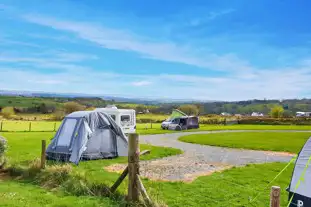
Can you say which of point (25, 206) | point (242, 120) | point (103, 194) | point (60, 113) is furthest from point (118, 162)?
point (242, 120)

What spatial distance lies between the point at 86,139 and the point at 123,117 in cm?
1324

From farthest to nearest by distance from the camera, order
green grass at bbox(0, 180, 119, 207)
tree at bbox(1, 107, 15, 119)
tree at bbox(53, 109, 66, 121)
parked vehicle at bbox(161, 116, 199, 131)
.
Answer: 1. tree at bbox(1, 107, 15, 119)
2. tree at bbox(53, 109, 66, 121)
3. parked vehicle at bbox(161, 116, 199, 131)
4. green grass at bbox(0, 180, 119, 207)

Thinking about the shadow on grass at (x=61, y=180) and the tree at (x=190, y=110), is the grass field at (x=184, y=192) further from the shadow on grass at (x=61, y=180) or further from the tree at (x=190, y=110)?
the tree at (x=190, y=110)

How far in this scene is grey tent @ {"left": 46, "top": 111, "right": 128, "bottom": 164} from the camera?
548 inches

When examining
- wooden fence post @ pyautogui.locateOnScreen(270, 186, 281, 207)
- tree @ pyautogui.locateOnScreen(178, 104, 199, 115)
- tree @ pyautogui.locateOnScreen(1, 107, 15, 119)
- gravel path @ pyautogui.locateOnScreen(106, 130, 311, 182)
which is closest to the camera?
wooden fence post @ pyautogui.locateOnScreen(270, 186, 281, 207)

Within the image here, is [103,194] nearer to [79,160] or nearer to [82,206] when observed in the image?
[82,206]

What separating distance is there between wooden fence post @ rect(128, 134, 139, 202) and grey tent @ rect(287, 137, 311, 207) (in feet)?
10.2

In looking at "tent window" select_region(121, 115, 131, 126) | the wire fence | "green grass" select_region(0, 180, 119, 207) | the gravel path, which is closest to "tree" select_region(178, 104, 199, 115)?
the wire fence

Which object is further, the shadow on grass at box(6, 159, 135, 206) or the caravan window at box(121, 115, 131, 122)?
the caravan window at box(121, 115, 131, 122)

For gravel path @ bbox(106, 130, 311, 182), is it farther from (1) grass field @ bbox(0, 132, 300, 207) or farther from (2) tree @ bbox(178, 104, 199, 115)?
(2) tree @ bbox(178, 104, 199, 115)

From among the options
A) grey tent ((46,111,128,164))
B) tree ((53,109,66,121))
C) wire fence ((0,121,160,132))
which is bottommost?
wire fence ((0,121,160,132))

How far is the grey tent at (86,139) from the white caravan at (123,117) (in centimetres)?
1084

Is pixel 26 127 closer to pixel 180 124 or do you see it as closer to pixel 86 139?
pixel 180 124

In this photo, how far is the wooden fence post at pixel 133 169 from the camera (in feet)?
23.7
